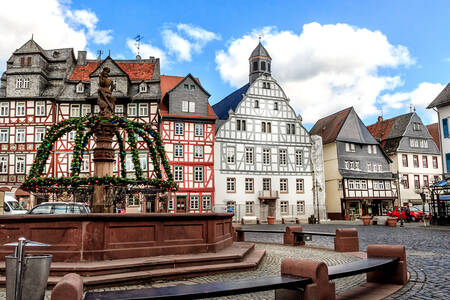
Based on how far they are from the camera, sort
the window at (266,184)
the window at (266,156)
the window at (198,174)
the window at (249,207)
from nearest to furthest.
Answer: the window at (198,174)
the window at (249,207)
the window at (266,184)
the window at (266,156)

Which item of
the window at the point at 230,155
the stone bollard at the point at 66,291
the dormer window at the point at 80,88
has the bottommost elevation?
the stone bollard at the point at 66,291

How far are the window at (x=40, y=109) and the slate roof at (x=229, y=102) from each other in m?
17.7

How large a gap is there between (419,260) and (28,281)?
9852mm

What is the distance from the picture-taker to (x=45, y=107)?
3559 cm

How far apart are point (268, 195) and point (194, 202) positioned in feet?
24.7

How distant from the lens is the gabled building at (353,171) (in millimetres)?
44000

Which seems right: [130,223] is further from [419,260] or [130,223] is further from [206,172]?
[206,172]

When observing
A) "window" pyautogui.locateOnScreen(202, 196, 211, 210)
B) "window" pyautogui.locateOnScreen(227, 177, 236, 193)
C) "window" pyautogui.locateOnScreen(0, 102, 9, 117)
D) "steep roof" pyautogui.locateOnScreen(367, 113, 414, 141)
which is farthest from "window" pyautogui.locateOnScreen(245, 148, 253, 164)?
"steep roof" pyautogui.locateOnScreen(367, 113, 414, 141)

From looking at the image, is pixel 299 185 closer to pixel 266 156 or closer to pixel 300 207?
pixel 300 207

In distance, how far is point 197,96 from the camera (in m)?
38.1

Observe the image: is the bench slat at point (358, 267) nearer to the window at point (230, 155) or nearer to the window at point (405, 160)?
the window at point (230, 155)

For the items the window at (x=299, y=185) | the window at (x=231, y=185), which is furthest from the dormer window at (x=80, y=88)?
the window at (x=299, y=185)

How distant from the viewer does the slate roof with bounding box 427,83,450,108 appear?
103 feet

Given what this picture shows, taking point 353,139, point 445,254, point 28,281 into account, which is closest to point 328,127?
point 353,139
